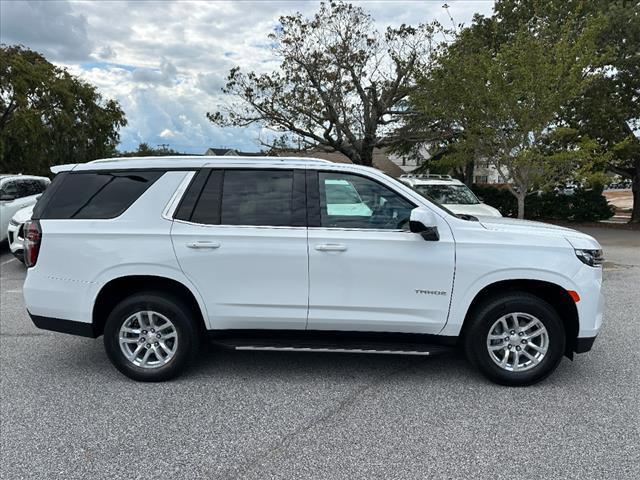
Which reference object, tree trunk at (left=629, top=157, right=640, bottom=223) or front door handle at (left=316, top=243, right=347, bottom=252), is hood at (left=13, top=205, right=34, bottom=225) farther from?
tree trunk at (left=629, top=157, right=640, bottom=223)

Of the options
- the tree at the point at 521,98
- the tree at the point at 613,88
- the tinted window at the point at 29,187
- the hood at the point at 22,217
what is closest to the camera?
the hood at the point at 22,217

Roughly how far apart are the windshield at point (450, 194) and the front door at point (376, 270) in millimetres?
7862

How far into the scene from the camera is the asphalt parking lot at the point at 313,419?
2855 millimetres

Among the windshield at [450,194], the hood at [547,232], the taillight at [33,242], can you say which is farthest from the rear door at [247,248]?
the windshield at [450,194]

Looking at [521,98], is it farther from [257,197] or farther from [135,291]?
[135,291]

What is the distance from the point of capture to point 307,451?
3.01 metres

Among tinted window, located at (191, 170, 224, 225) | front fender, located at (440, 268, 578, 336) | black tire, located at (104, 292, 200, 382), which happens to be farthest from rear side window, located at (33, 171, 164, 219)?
front fender, located at (440, 268, 578, 336)

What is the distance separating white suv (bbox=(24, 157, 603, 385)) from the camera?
147 inches

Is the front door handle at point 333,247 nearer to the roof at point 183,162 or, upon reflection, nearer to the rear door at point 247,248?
the rear door at point 247,248

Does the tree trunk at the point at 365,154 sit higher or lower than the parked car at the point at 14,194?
higher

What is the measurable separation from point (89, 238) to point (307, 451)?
7.77 ft

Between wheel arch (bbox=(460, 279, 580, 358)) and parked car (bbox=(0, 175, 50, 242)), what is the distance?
995 centimetres

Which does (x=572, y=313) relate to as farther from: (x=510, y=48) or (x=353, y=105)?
(x=353, y=105)

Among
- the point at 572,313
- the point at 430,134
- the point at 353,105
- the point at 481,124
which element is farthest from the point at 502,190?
→ the point at 572,313
